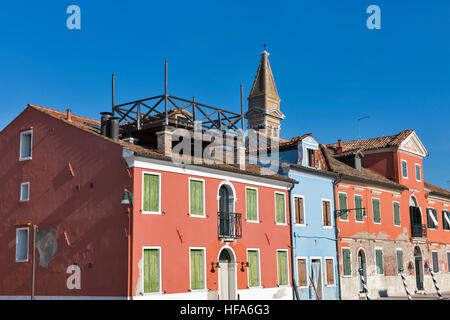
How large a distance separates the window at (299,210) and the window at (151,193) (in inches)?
388

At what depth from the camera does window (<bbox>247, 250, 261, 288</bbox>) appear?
2514 centimetres

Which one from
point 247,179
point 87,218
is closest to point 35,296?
point 87,218

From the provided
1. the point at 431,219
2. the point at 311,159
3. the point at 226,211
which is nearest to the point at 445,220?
the point at 431,219

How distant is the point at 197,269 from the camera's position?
22484mm

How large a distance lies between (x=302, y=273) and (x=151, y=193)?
11.1 meters

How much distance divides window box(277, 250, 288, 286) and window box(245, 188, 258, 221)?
2599mm

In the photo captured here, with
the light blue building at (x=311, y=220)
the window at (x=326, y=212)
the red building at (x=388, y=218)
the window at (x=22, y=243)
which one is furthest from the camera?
the red building at (x=388, y=218)

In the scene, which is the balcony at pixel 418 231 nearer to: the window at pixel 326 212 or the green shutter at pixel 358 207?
the green shutter at pixel 358 207

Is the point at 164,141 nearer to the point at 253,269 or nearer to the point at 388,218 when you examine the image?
the point at 253,269

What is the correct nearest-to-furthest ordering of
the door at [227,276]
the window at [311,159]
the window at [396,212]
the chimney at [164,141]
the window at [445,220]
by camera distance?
1. the chimney at [164,141]
2. the door at [227,276]
3. the window at [311,159]
4. the window at [396,212]
5. the window at [445,220]

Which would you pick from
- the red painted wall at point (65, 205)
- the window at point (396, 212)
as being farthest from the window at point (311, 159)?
the red painted wall at point (65, 205)

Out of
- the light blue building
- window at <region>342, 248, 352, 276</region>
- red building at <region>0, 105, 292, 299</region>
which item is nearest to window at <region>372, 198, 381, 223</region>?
window at <region>342, 248, 352, 276</region>

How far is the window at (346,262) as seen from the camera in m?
31.4

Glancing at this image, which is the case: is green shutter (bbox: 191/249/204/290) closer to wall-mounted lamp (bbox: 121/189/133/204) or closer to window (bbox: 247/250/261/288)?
window (bbox: 247/250/261/288)
